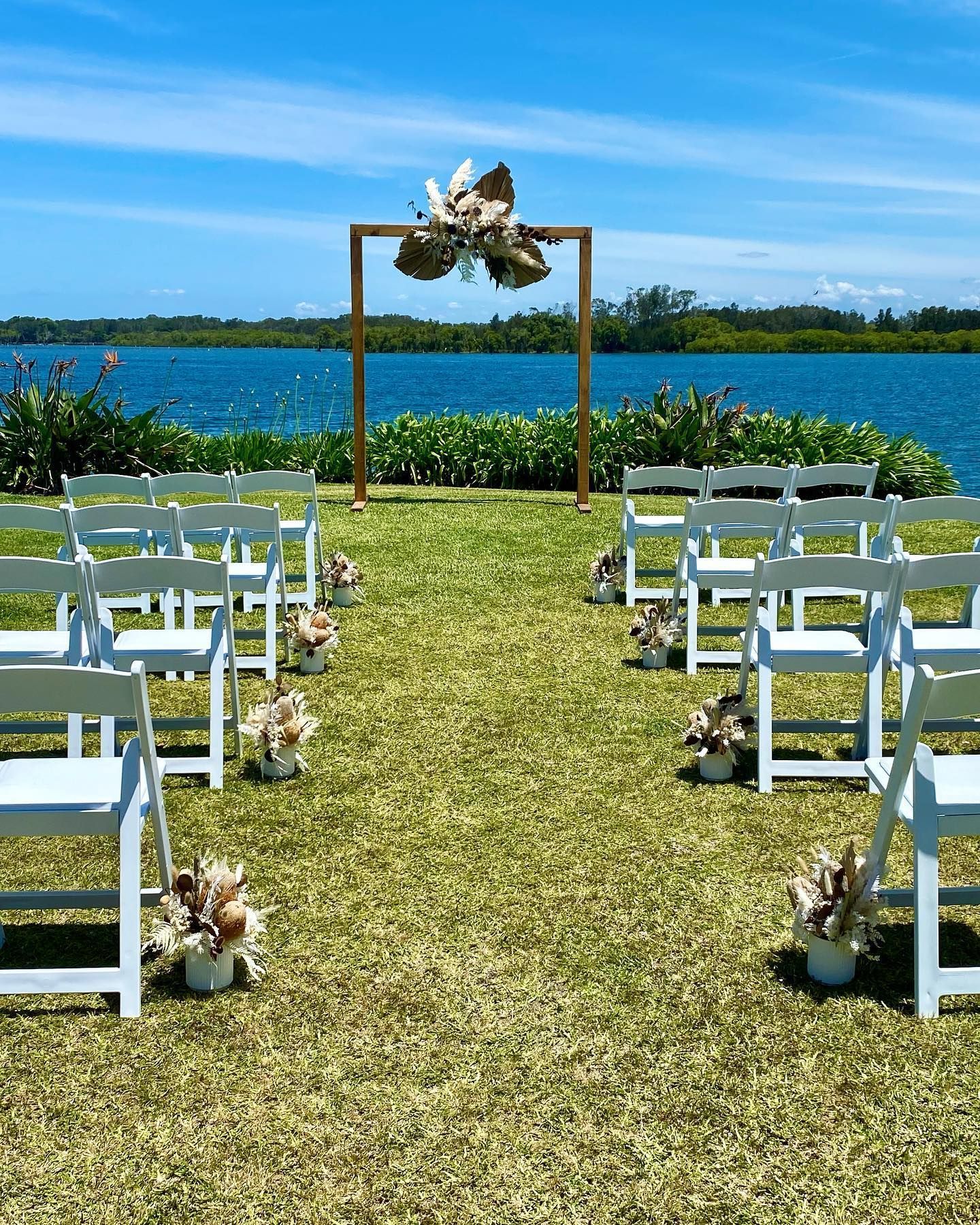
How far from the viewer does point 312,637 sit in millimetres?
6062

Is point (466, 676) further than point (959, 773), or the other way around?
point (466, 676)

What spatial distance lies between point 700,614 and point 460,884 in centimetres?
436

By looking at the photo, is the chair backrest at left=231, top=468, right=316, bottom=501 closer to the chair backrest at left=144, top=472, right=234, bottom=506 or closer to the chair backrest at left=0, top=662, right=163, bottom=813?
the chair backrest at left=144, top=472, right=234, bottom=506

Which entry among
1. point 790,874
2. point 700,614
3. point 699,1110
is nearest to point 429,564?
point 700,614

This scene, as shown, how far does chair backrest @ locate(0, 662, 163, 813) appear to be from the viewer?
2844 mm

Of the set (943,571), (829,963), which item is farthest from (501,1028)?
(943,571)

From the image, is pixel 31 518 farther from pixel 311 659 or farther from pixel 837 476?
pixel 837 476

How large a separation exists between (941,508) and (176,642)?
4022mm

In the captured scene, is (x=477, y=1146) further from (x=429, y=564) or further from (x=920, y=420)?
(x=920, y=420)

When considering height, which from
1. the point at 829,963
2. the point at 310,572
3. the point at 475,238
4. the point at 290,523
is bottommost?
the point at 829,963

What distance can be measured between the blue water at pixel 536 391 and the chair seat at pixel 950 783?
1109 cm

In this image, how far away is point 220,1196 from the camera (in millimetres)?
2461

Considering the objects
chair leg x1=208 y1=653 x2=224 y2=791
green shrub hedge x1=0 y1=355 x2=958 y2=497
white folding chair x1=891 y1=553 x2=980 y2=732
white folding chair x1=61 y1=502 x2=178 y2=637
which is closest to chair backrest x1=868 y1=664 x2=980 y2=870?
white folding chair x1=891 y1=553 x2=980 y2=732

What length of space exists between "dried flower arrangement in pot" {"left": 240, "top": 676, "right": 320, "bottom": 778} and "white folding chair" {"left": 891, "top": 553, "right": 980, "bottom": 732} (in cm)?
244
